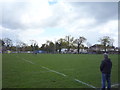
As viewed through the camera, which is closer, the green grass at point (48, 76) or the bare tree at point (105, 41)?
the green grass at point (48, 76)

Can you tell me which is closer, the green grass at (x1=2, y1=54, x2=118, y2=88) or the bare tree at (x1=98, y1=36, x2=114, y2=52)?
the green grass at (x1=2, y1=54, x2=118, y2=88)

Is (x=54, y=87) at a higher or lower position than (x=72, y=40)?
lower

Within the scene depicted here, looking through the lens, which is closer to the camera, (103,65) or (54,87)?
(103,65)

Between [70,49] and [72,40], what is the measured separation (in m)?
7.92

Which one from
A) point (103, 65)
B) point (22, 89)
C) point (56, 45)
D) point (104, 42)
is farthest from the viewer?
point (56, 45)

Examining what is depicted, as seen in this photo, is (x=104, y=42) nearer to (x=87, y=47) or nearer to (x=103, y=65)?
(x=87, y=47)

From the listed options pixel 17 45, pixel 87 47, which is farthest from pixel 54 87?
pixel 87 47

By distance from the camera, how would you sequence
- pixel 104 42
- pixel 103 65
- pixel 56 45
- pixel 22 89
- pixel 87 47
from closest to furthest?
pixel 103 65 → pixel 22 89 → pixel 104 42 → pixel 56 45 → pixel 87 47

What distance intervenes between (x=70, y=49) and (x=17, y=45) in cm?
4366

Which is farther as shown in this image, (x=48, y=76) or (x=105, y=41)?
(x=105, y=41)

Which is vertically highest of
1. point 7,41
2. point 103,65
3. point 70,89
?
point 7,41

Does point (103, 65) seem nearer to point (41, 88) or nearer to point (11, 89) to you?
point (41, 88)

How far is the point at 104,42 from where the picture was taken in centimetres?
8819

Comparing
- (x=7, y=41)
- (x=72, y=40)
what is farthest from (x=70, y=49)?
(x=7, y=41)
